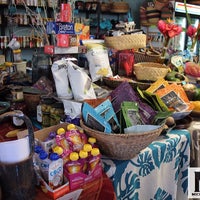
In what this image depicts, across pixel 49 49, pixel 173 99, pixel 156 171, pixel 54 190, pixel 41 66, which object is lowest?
pixel 156 171

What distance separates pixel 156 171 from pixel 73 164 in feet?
1.55

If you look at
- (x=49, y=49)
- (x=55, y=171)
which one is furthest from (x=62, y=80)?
(x=55, y=171)

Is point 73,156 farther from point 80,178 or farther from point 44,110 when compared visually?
point 44,110

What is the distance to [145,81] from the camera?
1.66 meters

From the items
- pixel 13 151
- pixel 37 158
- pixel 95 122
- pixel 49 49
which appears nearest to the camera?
pixel 13 151

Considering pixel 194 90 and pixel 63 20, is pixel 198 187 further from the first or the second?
pixel 63 20

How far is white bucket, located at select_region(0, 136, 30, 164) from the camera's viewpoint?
2.25 feet

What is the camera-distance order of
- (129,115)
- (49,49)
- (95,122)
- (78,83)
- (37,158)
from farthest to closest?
(49,49), (78,83), (129,115), (95,122), (37,158)

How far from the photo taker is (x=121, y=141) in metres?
0.87

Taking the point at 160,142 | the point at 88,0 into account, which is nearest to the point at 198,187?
the point at 160,142

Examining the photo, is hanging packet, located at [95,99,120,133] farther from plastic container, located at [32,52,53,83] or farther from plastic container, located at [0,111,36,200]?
plastic container, located at [32,52,53,83]

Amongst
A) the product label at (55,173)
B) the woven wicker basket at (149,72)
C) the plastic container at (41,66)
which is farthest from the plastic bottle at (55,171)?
the woven wicker basket at (149,72)

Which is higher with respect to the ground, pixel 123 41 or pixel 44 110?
pixel 123 41

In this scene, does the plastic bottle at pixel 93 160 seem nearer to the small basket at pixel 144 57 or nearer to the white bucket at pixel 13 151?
the white bucket at pixel 13 151
